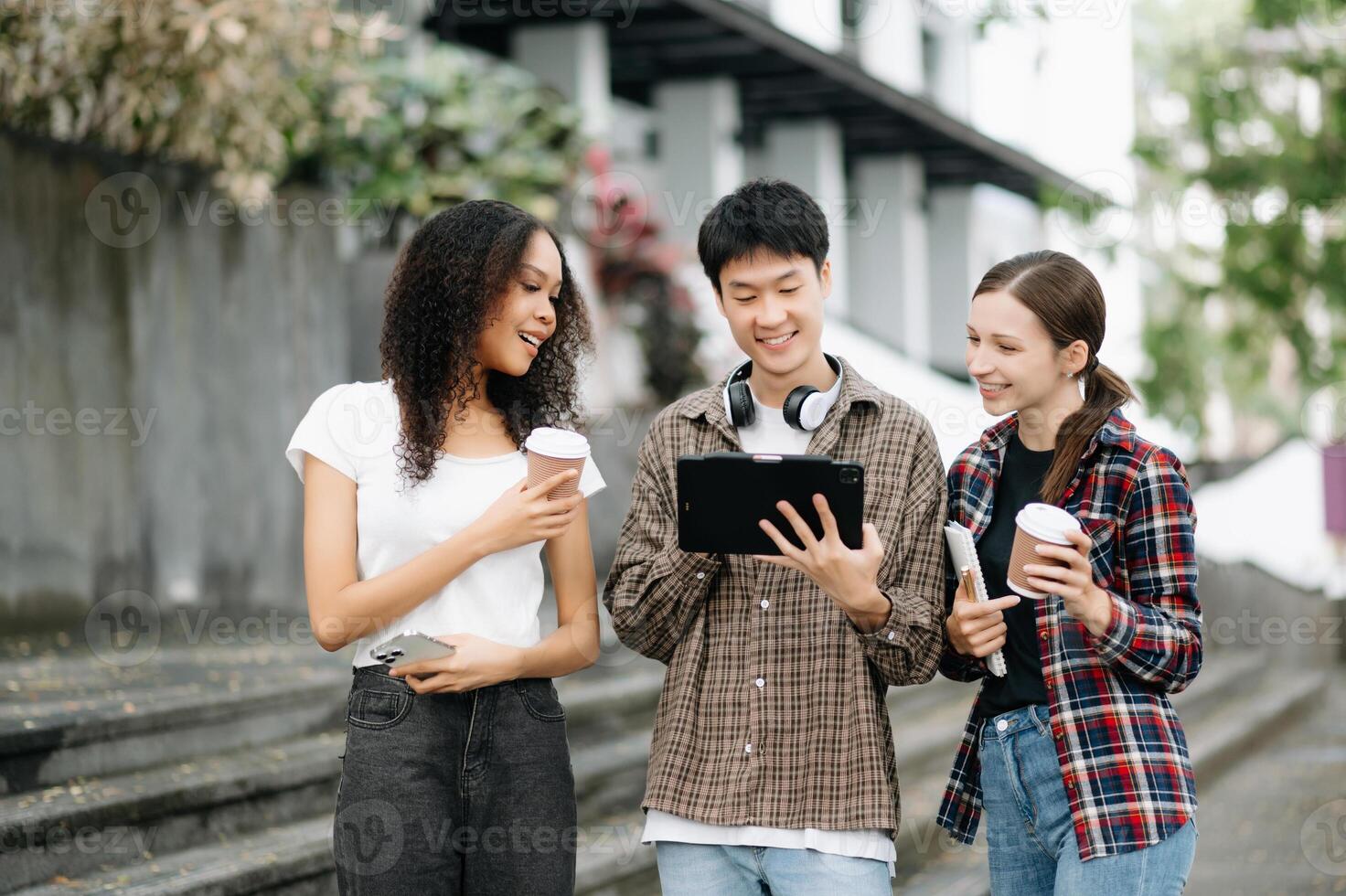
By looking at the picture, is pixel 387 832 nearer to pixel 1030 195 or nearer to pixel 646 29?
pixel 646 29

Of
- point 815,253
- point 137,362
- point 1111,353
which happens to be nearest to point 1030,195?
point 1111,353

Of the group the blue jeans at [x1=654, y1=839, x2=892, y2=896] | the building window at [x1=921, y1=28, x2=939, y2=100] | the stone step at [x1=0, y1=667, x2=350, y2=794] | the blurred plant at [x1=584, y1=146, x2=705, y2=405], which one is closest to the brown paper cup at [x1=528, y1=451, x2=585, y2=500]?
the blue jeans at [x1=654, y1=839, x2=892, y2=896]

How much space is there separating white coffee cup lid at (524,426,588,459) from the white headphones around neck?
0.38m

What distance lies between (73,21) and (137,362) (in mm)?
1572

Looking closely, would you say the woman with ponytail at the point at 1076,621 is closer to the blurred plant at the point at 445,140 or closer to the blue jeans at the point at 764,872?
the blue jeans at the point at 764,872

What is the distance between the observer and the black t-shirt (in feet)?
9.46

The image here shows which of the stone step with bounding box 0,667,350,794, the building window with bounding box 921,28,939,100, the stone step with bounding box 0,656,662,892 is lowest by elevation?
the stone step with bounding box 0,656,662,892

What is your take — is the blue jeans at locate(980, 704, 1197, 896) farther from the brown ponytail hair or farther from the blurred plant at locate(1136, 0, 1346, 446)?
the blurred plant at locate(1136, 0, 1346, 446)

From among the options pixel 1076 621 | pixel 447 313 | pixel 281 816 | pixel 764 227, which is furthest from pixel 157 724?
pixel 1076 621

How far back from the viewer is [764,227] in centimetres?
280

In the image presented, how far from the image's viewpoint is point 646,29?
40.7ft

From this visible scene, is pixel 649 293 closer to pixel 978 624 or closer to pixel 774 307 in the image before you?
pixel 774 307

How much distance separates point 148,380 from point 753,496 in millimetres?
4862

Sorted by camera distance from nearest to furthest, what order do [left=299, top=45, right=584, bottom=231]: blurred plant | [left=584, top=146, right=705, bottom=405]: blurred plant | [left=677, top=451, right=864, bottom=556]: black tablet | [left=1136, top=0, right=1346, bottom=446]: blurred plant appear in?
1. [left=677, top=451, right=864, bottom=556]: black tablet
2. [left=299, top=45, right=584, bottom=231]: blurred plant
3. [left=584, top=146, right=705, bottom=405]: blurred plant
4. [left=1136, top=0, right=1346, bottom=446]: blurred plant
